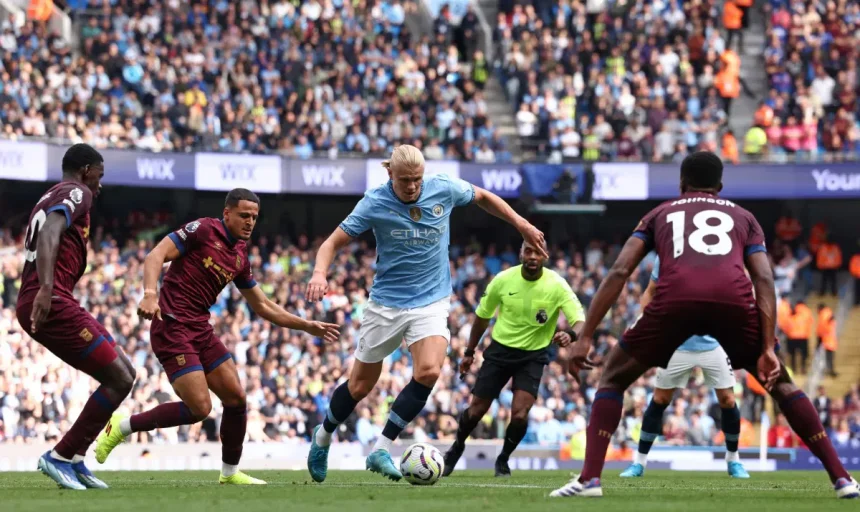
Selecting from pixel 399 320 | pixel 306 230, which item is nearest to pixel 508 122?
pixel 306 230

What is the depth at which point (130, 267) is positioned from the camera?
26781mm

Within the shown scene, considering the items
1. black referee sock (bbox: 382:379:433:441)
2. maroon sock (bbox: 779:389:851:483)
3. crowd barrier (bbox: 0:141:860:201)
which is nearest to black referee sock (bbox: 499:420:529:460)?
black referee sock (bbox: 382:379:433:441)

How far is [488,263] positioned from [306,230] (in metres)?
4.32

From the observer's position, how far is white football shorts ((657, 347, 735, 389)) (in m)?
15.6

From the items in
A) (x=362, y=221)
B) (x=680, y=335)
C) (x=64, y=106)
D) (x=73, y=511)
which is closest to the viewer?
(x=73, y=511)

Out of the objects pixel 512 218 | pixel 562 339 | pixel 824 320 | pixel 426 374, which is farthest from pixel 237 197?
pixel 824 320

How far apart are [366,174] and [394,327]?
18306 millimetres

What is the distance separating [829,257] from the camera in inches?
A: 1252

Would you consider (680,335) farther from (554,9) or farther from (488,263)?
(554,9)

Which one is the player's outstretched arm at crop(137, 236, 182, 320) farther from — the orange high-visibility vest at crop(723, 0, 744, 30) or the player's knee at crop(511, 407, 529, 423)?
the orange high-visibility vest at crop(723, 0, 744, 30)

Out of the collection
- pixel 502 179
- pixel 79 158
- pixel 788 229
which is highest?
pixel 502 179

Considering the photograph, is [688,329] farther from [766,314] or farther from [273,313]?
[273,313]

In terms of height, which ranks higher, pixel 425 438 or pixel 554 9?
pixel 554 9

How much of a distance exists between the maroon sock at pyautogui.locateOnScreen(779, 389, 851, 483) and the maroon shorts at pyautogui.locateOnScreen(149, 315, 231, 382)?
15.3 feet
